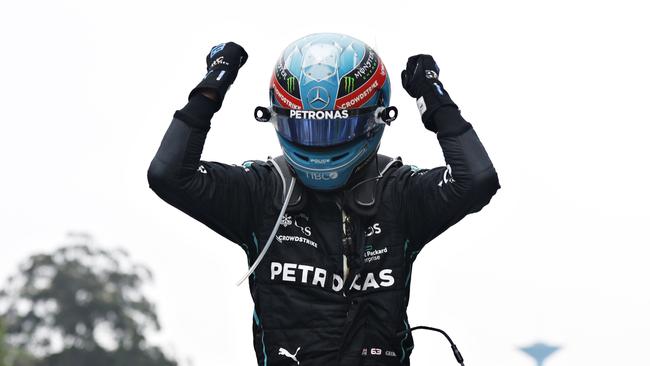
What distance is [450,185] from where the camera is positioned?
342 inches

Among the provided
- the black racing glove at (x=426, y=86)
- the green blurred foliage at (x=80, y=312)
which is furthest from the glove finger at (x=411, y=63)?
the green blurred foliage at (x=80, y=312)

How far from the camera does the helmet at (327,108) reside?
873cm

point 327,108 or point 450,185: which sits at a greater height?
point 327,108

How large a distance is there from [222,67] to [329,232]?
1.05 meters

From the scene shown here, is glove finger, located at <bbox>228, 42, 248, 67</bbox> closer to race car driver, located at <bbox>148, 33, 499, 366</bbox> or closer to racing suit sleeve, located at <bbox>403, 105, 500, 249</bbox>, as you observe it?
race car driver, located at <bbox>148, 33, 499, 366</bbox>

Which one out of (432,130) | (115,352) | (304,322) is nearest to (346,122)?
(432,130)

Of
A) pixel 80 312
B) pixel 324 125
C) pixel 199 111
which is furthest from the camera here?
pixel 80 312

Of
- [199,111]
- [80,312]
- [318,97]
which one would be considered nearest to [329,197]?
[318,97]

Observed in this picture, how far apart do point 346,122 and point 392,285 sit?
88 cm

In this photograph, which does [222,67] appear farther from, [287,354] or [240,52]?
[287,354]

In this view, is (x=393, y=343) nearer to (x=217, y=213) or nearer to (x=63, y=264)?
(x=217, y=213)

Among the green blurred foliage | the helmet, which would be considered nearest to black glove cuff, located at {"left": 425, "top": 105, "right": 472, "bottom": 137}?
the helmet

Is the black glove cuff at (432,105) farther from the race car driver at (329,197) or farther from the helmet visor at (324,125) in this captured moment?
the helmet visor at (324,125)

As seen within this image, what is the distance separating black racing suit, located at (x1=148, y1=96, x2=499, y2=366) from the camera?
864cm
